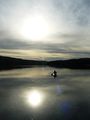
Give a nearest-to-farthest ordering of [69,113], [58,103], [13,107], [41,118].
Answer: [41,118] → [69,113] → [13,107] → [58,103]

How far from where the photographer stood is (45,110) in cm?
2520

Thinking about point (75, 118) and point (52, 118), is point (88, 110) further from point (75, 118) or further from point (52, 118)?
point (52, 118)

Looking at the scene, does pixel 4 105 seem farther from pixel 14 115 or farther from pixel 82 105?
pixel 82 105

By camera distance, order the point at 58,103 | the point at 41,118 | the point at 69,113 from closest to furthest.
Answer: the point at 41,118 < the point at 69,113 < the point at 58,103

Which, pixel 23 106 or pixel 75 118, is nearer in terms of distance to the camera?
pixel 75 118

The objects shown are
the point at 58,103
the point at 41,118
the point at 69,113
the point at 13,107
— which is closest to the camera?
the point at 41,118

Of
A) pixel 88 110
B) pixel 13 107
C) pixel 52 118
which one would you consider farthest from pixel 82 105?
pixel 13 107

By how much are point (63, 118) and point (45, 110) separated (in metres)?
3.80

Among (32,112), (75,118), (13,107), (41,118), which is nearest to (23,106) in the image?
(13,107)

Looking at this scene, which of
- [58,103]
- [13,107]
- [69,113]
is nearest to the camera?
[69,113]

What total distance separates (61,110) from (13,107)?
6.21 metres

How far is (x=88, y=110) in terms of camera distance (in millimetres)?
24734

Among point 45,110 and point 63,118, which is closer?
point 63,118

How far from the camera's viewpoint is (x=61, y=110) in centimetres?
2538
